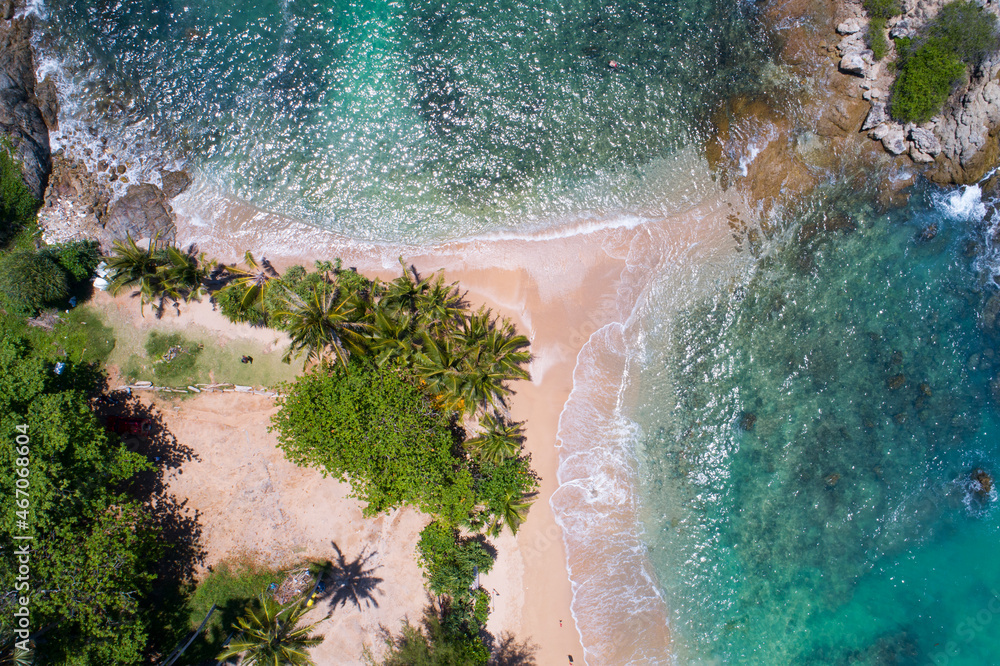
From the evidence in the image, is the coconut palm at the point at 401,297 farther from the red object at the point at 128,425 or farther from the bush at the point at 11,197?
the bush at the point at 11,197

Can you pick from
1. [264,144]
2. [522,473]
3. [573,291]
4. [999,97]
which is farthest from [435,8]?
[999,97]

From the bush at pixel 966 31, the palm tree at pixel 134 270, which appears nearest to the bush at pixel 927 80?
the bush at pixel 966 31

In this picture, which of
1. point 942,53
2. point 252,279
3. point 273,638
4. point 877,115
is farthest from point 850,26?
point 273,638

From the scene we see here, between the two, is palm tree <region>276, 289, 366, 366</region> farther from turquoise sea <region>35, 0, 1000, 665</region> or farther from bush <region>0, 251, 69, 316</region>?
bush <region>0, 251, 69, 316</region>

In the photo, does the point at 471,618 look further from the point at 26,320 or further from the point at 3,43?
the point at 3,43

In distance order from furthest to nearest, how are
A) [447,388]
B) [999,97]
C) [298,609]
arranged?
[999,97] < [298,609] < [447,388]

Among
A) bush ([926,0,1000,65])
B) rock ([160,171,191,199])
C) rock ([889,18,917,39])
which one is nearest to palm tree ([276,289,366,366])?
rock ([160,171,191,199])
